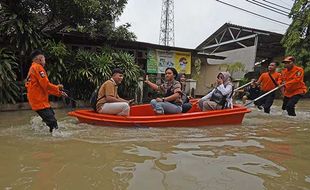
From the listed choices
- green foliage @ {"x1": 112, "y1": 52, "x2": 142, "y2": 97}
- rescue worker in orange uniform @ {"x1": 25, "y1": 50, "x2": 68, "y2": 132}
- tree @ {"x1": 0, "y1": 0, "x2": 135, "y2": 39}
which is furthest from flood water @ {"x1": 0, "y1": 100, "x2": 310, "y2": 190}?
green foliage @ {"x1": 112, "y1": 52, "x2": 142, "y2": 97}

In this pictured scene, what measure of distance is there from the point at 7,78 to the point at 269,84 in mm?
7516

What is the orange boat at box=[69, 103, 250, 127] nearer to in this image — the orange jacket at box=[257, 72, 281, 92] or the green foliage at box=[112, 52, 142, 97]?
the orange jacket at box=[257, 72, 281, 92]

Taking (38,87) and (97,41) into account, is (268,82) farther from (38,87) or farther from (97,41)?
(97,41)

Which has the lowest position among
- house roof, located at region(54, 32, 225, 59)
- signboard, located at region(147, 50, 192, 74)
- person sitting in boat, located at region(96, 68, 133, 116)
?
person sitting in boat, located at region(96, 68, 133, 116)

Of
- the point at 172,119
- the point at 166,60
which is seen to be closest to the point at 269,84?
the point at 172,119

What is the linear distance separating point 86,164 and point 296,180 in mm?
2241

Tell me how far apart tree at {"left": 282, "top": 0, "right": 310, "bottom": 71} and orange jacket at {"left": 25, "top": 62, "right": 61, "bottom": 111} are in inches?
669

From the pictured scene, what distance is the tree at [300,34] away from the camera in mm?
19317

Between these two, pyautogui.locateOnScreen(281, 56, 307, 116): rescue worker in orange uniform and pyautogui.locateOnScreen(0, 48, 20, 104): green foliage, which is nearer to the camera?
pyautogui.locateOnScreen(281, 56, 307, 116): rescue worker in orange uniform

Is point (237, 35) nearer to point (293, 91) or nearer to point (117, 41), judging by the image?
point (117, 41)

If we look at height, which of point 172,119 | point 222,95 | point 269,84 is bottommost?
point 172,119

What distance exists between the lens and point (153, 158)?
4.16 metres

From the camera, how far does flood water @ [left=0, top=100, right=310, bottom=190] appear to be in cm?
321

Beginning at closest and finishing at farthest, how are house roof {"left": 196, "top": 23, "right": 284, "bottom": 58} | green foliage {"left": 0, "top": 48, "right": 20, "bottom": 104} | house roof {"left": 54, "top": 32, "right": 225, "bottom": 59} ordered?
green foliage {"left": 0, "top": 48, "right": 20, "bottom": 104}
house roof {"left": 54, "top": 32, "right": 225, "bottom": 59}
house roof {"left": 196, "top": 23, "right": 284, "bottom": 58}
